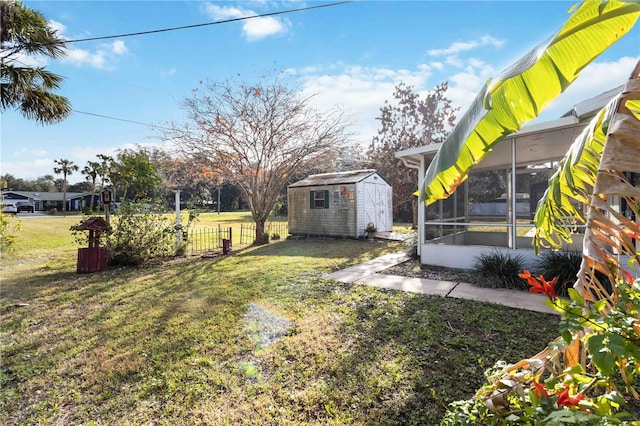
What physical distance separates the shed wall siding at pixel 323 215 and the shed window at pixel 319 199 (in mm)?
145

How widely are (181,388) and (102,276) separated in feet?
19.9

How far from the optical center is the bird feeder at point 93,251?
7.76 metres

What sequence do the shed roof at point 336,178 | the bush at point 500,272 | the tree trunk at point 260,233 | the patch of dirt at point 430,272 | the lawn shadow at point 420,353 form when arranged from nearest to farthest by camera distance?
the lawn shadow at point 420,353, the bush at point 500,272, the patch of dirt at point 430,272, the tree trunk at point 260,233, the shed roof at point 336,178

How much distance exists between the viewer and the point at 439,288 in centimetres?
570

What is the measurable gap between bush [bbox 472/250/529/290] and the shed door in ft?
25.7

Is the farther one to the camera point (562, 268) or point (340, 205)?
point (340, 205)

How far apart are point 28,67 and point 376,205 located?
41.2ft

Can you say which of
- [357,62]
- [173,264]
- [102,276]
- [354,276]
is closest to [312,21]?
[357,62]

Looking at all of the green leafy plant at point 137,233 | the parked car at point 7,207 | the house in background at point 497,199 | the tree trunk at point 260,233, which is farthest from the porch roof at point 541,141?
the parked car at point 7,207

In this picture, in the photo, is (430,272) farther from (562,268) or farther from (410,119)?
(410,119)

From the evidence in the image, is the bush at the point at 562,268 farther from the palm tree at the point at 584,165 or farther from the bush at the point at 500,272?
the palm tree at the point at 584,165

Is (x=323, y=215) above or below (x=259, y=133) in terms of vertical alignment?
below

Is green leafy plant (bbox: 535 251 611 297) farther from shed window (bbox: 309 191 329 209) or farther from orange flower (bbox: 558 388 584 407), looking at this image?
shed window (bbox: 309 191 329 209)

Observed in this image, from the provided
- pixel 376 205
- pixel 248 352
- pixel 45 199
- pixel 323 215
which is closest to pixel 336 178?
pixel 323 215
